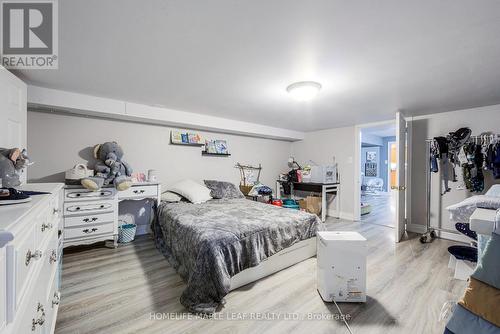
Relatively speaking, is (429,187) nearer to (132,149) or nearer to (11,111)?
(132,149)

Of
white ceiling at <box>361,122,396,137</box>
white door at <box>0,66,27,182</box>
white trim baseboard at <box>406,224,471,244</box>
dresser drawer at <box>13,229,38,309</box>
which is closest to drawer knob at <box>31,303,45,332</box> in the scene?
dresser drawer at <box>13,229,38,309</box>

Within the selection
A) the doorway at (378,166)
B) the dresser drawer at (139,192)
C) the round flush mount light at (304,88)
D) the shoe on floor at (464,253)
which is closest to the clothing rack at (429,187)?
the shoe on floor at (464,253)

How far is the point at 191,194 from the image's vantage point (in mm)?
3439

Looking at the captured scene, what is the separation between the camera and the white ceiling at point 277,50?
1258mm

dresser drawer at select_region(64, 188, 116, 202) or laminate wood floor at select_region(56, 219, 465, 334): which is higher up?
dresser drawer at select_region(64, 188, 116, 202)

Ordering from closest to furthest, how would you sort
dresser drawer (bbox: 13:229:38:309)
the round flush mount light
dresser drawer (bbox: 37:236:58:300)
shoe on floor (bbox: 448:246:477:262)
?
dresser drawer (bbox: 13:229:38:309) < dresser drawer (bbox: 37:236:58:300) < the round flush mount light < shoe on floor (bbox: 448:246:477:262)

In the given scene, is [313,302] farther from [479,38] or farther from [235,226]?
[479,38]

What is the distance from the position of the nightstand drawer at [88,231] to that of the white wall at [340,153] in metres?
4.41

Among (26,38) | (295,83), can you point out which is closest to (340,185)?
(295,83)

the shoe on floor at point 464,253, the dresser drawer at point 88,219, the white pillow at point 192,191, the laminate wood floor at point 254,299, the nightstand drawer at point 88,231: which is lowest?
the laminate wood floor at point 254,299

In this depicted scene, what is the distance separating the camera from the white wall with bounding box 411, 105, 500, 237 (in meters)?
3.13

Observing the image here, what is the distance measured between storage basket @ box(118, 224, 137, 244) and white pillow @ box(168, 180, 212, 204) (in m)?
0.83

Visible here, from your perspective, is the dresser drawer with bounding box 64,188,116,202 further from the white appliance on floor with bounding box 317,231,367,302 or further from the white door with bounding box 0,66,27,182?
the white appliance on floor with bounding box 317,231,367,302

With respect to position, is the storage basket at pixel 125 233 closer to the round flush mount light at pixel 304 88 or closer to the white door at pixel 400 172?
the round flush mount light at pixel 304 88
